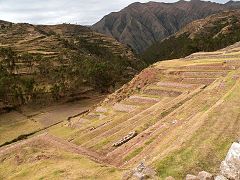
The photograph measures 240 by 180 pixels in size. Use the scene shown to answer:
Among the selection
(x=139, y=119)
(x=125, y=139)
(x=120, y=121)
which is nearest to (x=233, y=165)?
(x=125, y=139)

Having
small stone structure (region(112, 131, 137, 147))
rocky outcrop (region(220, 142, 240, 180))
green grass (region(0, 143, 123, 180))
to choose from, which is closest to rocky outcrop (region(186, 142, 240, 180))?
rocky outcrop (region(220, 142, 240, 180))

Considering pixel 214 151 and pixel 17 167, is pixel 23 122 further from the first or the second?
pixel 214 151

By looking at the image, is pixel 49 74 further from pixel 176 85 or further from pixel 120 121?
pixel 120 121

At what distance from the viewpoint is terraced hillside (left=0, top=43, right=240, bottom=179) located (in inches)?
880

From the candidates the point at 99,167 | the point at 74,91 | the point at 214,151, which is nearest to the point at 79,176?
the point at 99,167

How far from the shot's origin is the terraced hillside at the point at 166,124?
22.4 m

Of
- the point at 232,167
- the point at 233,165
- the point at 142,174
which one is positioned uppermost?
the point at 233,165

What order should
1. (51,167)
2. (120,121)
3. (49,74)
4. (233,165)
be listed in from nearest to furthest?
(233,165)
(51,167)
(120,121)
(49,74)

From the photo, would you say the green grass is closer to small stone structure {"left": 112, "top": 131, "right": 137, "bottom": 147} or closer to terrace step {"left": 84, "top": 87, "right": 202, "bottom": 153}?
small stone structure {"left": 112, "top": 131, "right": 137, "bottom": 147}

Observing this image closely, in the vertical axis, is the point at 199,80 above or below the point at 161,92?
above

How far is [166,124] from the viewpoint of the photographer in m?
36.7

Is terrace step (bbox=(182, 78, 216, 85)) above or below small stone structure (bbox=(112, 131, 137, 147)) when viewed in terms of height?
above

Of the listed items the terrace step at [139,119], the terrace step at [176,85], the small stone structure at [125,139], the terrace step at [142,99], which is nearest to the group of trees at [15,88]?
the terrace step at [142,99]

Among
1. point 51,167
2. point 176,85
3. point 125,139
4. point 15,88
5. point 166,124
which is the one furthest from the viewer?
point 15,88
